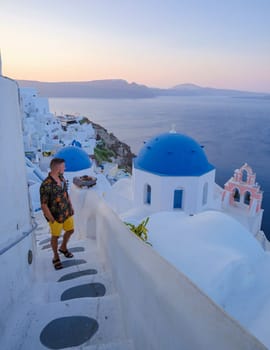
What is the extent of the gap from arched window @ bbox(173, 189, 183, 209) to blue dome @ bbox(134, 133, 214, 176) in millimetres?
688

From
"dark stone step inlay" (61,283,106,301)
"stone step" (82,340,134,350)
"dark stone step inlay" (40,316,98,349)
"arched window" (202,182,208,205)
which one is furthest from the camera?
"arched window" (202,182,208,205)

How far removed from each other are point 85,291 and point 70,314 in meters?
0.39

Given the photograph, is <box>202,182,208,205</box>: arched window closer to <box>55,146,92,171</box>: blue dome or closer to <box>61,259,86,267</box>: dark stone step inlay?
<box>55,146,92,171</box>: blue dome

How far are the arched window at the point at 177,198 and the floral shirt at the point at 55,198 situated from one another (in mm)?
6587

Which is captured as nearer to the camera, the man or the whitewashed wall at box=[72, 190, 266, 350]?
the whitewashed wall at box=[72, 190, 266, 350]

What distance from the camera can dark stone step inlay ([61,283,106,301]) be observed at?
259 centimetres

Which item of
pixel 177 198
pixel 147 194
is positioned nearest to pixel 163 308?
pixel 177 198

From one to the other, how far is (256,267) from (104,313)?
5.23ft

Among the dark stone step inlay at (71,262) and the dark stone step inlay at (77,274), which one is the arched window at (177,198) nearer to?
the dark stone step inlay at (71,262)

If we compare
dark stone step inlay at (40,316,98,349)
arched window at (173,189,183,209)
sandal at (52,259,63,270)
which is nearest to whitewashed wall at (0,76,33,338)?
dark stone step inlay at (40,316,98,349)

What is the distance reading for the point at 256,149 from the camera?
41.0 m

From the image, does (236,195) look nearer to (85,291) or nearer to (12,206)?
(85,291)

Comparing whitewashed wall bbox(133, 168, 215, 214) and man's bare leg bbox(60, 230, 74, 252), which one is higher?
man's bare leg bbox(60, 230, 74, 252)

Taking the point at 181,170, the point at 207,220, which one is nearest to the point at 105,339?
the point at 207,220
